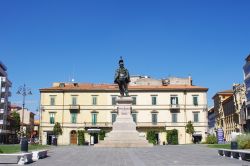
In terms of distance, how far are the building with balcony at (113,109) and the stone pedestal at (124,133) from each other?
33771 mm

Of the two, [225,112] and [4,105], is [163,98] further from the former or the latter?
[4,105]

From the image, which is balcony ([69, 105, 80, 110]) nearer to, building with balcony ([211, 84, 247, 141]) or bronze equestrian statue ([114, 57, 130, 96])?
building with balcony ([211, 84, 247, 141])

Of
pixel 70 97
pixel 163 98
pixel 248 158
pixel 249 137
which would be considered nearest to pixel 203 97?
pixel 163 98

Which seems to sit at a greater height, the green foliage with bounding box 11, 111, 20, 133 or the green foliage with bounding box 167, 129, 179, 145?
the green foliage with bounding box 11, 111, 20, 133

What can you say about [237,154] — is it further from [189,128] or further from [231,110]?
[231,110]

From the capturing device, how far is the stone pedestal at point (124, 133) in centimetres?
3034

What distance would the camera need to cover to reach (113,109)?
67750mm

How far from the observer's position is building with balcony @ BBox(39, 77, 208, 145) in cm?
6688

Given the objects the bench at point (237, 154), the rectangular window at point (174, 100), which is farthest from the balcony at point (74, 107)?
the bench at point (237, 154)

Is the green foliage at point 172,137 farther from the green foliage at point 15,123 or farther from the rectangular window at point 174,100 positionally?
the green foliage at point 15,123

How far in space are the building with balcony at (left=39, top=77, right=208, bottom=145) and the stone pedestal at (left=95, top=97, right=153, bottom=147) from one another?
33.8 metres

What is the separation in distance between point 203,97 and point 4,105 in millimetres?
40478

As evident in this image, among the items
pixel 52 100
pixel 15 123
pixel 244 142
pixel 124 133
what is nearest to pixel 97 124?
pixel 52 100

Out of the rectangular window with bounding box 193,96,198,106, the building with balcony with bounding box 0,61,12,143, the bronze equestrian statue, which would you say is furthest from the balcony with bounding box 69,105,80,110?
the bronze equestrian statue
